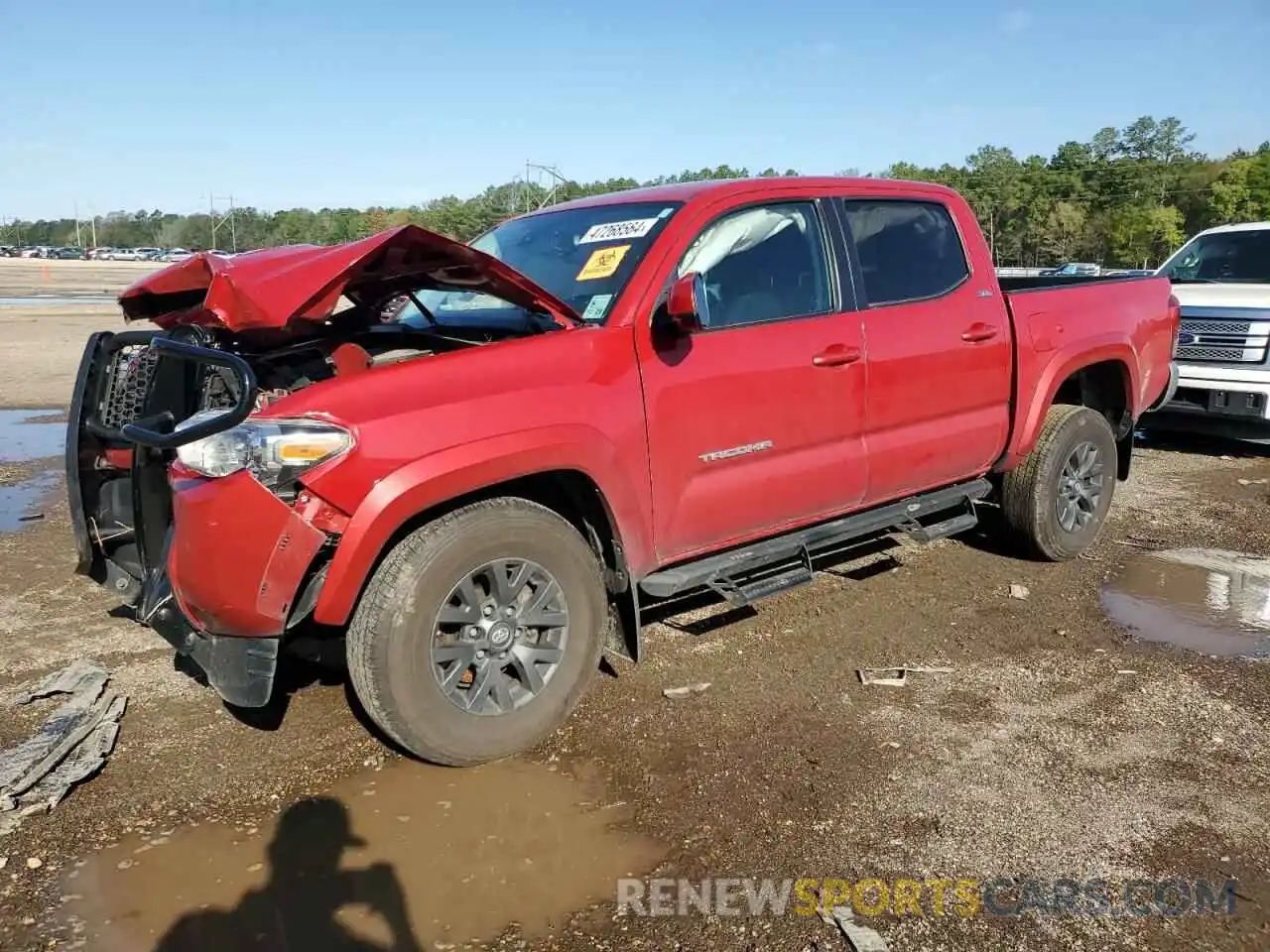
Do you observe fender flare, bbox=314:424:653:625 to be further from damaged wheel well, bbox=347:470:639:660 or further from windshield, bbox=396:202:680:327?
windshield, bbox=396:202:680:327

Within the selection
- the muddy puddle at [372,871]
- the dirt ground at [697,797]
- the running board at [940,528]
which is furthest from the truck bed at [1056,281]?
the muddy puddle at [372,871]

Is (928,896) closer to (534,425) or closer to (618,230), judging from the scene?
(534,425)

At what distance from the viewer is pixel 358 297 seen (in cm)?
419

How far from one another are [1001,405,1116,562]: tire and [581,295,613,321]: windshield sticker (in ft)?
9.32

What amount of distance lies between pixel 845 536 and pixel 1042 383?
5.26 ft

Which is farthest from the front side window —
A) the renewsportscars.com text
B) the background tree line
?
the background tree line

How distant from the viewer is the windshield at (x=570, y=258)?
385 cm

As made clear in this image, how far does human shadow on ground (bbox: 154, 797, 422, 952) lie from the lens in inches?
100

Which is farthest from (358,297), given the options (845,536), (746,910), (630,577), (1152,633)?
(1152,633)

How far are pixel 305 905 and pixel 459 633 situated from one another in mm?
948

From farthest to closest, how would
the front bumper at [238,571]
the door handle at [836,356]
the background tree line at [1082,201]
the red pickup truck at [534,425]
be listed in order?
the background tree line at [1082,201]
the door handle at [836,356]
the red pickup truck at [534,425]
the front bumper at [238,571]

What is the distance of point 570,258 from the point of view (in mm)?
4141

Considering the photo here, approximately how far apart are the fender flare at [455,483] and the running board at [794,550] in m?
0.39

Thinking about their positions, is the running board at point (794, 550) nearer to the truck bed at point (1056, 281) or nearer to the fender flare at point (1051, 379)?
the fender flare at point (1051, 379)
